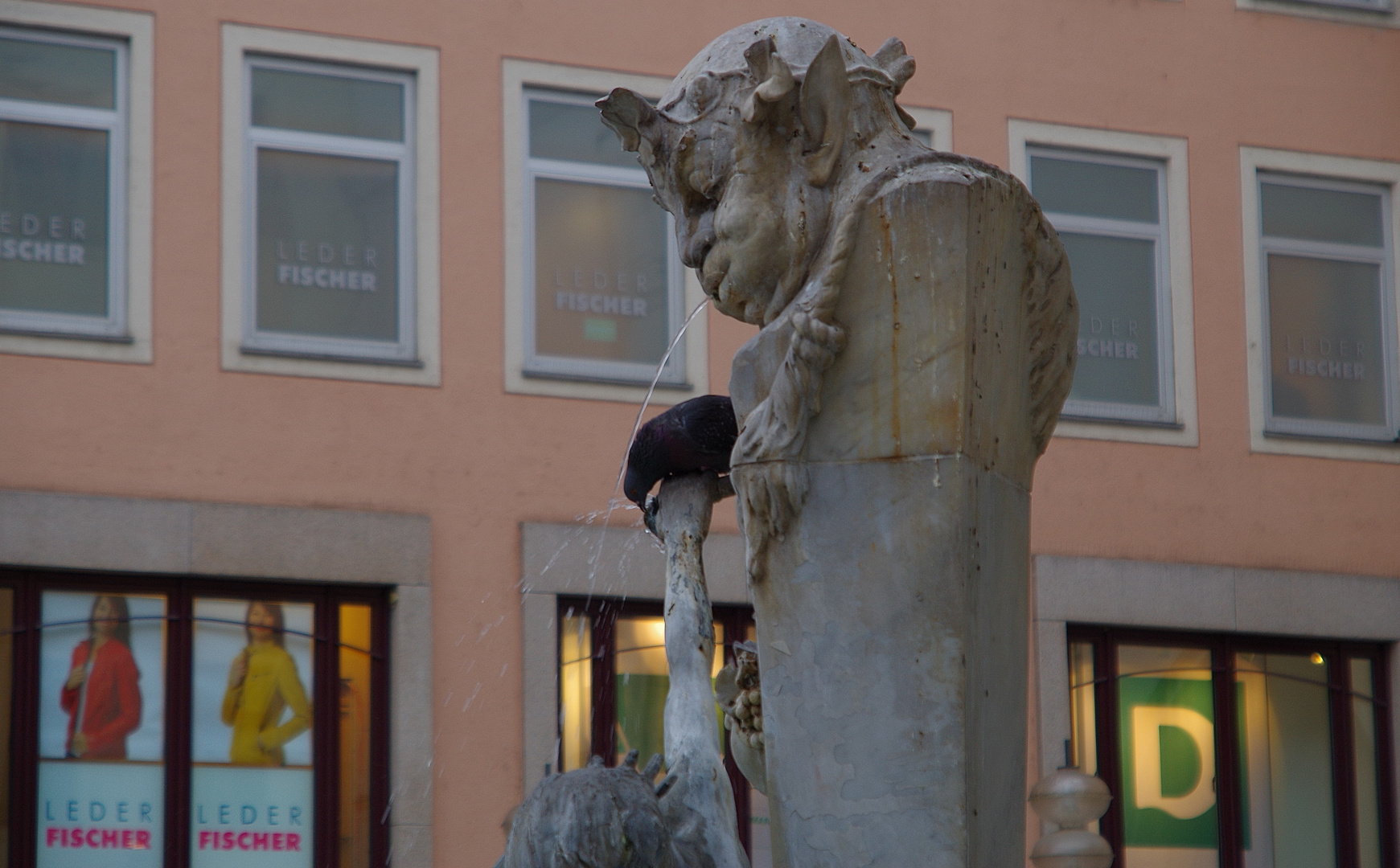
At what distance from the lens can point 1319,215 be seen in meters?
15.5

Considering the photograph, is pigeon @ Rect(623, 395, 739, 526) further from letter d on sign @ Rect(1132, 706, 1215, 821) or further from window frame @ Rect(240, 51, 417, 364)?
letter d on sign @ Rect(1132, 706, 1215, 821)

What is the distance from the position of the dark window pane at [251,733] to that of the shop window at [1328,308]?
259 inches

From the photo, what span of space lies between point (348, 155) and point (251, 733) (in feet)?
10.8

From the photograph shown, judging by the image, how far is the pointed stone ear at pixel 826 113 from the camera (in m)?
3.47

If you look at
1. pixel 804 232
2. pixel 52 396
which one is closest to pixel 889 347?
pixel 804 232

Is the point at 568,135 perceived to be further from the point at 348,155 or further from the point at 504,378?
the point at 504,378

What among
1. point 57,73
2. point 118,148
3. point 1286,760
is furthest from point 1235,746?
point 57,73

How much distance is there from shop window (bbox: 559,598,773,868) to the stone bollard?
1770mm

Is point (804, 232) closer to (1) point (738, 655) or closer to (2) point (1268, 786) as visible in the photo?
(1) point (738, 655)

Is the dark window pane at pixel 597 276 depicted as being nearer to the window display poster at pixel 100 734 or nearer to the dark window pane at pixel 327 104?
the dark window pane at pixel 327 104

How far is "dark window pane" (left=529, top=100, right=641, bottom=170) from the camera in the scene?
13.7 m

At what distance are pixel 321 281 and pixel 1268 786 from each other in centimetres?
668

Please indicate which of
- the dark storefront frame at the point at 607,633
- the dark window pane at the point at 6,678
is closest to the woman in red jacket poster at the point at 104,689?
the dark window pane at the point at 6,678

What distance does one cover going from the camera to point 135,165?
41.8ft
